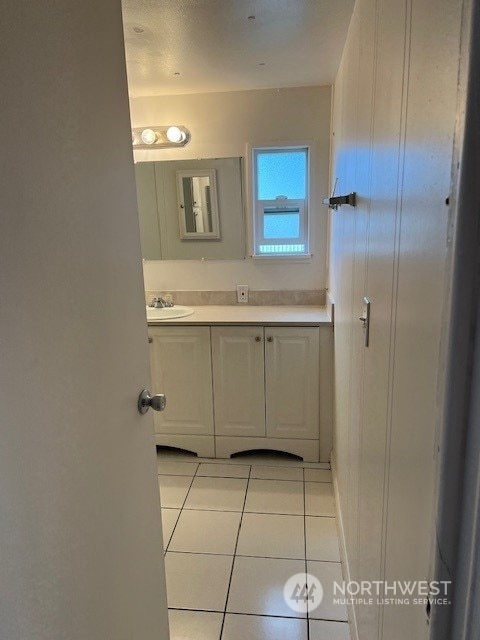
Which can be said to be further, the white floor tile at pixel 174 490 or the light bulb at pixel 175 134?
the light bulb at pixel 175 134

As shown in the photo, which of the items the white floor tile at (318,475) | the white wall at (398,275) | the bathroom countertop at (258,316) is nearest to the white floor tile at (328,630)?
the white wall at (398,275)

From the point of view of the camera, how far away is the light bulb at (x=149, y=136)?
9.12 feet

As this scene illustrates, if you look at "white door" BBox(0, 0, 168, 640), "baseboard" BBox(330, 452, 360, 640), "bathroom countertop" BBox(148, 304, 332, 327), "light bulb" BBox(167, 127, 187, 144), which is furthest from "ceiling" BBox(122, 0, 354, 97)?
"baseboard" BBox(330, 452, 360, 640)

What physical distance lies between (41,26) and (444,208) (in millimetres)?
686

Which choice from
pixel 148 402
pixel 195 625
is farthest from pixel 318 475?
pixel 148 402

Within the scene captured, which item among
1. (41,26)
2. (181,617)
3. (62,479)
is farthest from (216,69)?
(181,617)

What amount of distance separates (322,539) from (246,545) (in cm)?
36

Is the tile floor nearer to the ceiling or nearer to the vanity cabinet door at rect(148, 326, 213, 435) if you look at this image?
the vanity cabinet door at rect(148, 326, 213, 435)

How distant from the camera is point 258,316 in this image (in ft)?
8.61

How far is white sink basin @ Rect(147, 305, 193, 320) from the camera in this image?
2745 millimetres

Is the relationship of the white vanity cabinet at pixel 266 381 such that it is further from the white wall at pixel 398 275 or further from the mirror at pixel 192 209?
the white wall at pixel 398 275

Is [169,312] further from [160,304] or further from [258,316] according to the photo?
[258,316]

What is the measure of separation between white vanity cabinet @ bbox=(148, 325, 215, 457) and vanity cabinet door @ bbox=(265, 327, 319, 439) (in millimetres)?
380

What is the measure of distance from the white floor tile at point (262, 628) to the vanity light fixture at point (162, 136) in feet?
8.61
